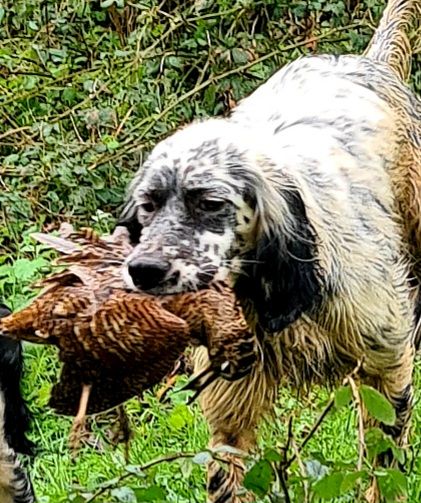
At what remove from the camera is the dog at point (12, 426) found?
16.1ft

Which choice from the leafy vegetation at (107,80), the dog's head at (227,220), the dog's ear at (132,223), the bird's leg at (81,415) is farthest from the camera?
the leafy vegetation at (107,80)

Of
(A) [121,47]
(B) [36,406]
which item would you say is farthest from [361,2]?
(B) [36,406]

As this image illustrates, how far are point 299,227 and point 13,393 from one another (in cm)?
111

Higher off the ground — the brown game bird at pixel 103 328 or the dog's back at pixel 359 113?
the brown game bird at pixel 103 328

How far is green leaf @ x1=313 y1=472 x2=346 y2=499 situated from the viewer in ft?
10.1

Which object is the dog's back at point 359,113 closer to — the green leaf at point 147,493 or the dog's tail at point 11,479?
the dog's tail at point 11,479

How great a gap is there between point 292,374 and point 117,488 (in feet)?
6.15

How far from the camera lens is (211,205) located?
4508mm

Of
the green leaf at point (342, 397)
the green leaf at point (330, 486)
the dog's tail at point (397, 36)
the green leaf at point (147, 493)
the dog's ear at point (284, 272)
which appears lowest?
the dog's tail at point (397, 36)

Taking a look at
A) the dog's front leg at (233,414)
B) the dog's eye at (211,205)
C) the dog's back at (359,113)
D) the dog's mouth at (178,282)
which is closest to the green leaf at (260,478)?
the dog's mouth at (178,282)

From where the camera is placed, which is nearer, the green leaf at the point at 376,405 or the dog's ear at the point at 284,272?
the green leaf at the point at 376,405

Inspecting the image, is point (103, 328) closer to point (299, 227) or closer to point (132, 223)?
point (132, 223)

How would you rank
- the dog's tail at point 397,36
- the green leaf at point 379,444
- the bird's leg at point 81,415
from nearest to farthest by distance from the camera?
1. the green leaf at point 379,444
2. the bird's leg at point 81,415
3. the dog's tail at point 397,36

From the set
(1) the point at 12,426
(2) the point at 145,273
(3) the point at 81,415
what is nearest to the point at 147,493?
(3) the point at 81,415
